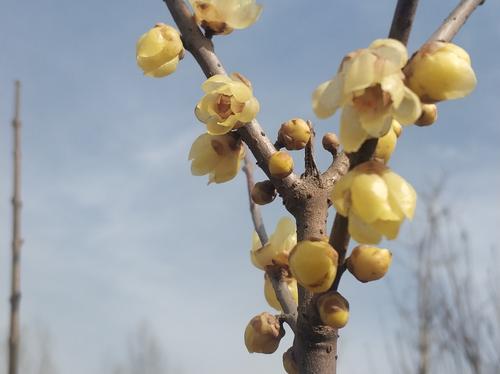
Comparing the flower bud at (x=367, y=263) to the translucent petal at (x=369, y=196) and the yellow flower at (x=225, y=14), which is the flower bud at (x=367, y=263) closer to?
the translucent petal at (x=369, y=196)

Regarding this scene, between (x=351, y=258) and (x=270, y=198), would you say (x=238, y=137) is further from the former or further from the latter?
(x=351, y=258)

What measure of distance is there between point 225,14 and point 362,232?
590mm

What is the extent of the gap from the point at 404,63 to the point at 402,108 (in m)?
0.06

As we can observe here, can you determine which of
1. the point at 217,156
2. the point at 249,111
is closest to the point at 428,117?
the point at 249,111

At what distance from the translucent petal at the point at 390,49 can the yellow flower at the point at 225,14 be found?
0.49 m

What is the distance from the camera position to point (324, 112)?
33.1 inches

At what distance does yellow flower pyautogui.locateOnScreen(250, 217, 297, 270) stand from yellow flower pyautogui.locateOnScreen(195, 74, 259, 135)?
255 mm

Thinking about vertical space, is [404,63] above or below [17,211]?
below

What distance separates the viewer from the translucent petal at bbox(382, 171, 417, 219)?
33.7 inches

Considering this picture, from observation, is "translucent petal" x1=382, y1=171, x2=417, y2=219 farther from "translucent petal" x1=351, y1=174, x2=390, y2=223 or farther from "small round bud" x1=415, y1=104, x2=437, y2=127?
"small round bud" x1=415, y1=104, x2=437, y2=127

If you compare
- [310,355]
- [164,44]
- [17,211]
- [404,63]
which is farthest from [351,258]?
[17,211]

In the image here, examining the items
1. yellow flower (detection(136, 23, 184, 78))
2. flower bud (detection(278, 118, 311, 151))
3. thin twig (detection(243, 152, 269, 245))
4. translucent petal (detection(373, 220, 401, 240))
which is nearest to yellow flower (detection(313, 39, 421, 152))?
translucent petal (detection(373, 220, 401, 240))

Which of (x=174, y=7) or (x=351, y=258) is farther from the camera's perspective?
(x=174, y=7)

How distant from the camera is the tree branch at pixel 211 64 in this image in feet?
3.79
